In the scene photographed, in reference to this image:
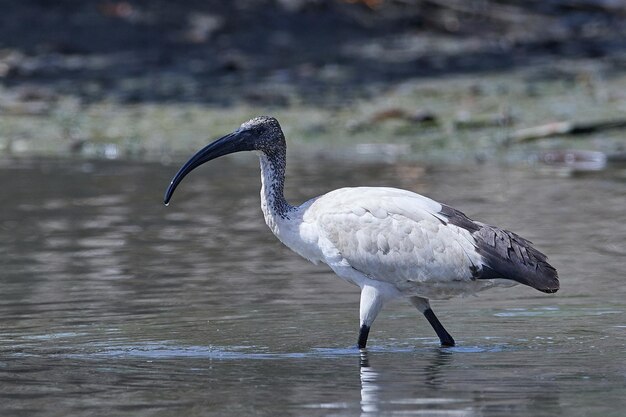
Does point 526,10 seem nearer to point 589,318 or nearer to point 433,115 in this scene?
point 433,115

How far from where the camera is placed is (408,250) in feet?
26.8

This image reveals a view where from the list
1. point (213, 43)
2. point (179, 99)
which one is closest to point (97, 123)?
point (179, 99)

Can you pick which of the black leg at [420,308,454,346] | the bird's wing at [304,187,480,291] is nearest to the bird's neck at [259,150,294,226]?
the bird's wing at [304,187,480,291]

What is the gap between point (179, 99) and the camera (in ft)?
61.7

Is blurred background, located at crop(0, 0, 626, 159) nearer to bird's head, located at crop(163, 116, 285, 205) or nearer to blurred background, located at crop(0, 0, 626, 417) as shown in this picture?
blurred background, located at crop(0, 0, 626, 417)

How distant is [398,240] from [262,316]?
3.88ft

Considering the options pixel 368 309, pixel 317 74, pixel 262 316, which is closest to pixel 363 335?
pixel 368 309

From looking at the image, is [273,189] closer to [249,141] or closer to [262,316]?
[249,141]

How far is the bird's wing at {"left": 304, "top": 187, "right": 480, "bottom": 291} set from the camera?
320 inches

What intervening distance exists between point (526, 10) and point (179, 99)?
6.02m

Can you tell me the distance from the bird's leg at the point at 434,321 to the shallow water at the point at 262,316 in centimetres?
12

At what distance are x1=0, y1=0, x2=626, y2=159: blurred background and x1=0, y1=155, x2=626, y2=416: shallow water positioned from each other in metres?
2.61

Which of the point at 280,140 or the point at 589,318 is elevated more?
the point at 280,140

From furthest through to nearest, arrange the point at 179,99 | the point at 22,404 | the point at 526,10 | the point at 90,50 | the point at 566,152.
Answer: the point at 526,10 → the point at 90,50 → the point at 179,99 → the point at 566,152 → the point at 22,404
